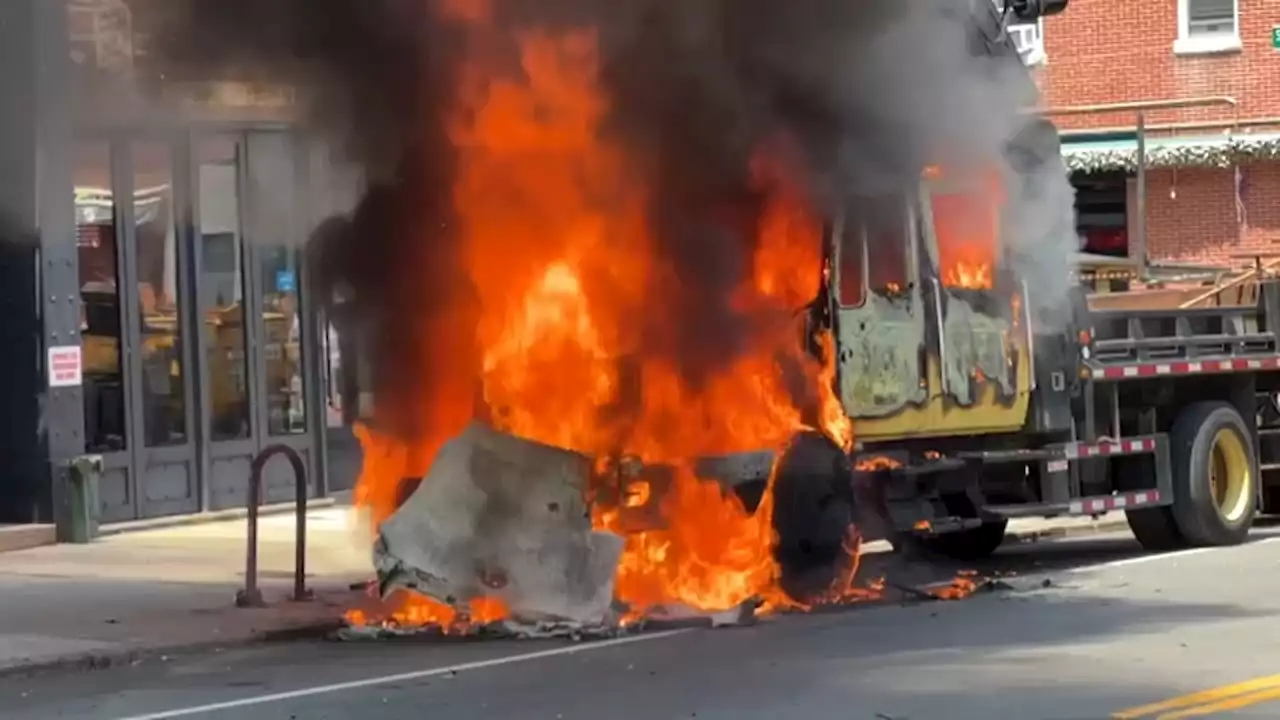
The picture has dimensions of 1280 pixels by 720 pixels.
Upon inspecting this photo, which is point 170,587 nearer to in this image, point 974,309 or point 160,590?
point 160,590

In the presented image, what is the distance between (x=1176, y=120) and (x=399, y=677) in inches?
799

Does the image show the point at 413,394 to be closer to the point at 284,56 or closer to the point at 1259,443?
the point at 284,56

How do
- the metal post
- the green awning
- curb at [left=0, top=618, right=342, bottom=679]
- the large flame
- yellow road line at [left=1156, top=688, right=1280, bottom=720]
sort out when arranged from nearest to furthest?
1. yellow road line at [left=1156, top=688, right=1280, bottom=720]
2. curb at [left=0, top=618, right=342, bottom=679]
3. the large flame
4. the metal post
5. the green awning

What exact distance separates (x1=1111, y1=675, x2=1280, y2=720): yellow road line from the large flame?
10.3ft

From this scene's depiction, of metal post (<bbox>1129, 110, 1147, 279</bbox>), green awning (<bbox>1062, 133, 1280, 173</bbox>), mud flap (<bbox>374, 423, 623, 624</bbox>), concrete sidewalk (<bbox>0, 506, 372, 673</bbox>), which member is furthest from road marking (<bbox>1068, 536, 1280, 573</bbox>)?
green awning (<bbox>1062, 133, 1280, 173</bbox>)

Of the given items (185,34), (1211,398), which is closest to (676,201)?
(185,34)

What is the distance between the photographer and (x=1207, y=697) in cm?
873

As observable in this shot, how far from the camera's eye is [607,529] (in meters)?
11.2

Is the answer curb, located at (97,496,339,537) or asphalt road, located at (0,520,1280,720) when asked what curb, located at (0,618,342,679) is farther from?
curb, located at (97,496,339,537)

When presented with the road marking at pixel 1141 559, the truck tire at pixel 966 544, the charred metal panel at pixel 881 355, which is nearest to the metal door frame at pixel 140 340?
the truck tire at pixel 966 544

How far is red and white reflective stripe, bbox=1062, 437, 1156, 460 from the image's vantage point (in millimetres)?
13852

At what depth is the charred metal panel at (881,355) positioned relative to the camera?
12.2 metres

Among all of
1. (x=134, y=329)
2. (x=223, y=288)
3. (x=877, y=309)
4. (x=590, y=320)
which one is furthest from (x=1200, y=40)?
(x=590, y=320)

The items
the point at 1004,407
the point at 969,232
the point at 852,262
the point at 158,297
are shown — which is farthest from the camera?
the point at 158,297
